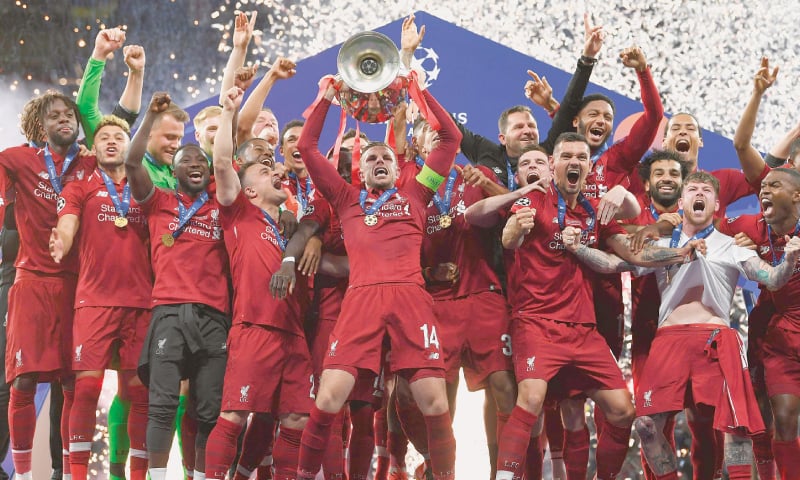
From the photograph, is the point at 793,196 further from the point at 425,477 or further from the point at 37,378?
the point at 37,378

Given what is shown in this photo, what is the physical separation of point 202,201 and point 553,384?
6.66 feet

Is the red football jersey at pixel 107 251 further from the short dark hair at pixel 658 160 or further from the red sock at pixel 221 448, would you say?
the short dark hair at pixel 658 160

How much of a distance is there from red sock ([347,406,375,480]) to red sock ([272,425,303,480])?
48cm

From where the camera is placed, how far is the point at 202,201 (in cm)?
494

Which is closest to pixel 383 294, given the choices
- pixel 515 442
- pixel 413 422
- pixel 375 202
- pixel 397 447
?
pixel 375 202

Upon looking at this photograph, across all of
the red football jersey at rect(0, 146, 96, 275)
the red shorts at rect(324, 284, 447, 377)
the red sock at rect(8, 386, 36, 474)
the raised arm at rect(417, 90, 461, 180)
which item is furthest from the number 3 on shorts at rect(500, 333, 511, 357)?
the red sock at rect(8, 386, 36, 474)

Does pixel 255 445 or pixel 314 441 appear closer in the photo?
pixel 314 441

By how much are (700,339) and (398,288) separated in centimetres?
147

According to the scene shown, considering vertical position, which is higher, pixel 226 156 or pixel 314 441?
pixel 226 156

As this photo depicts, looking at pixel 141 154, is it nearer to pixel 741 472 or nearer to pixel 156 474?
pixel 156 474

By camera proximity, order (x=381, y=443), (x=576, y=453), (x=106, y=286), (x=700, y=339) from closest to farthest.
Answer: (x=700, y=339) < (x=576, y=453) < (x=106, y=286) < (x=381, y=443)

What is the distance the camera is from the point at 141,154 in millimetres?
4777

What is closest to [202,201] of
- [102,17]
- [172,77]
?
[172,77]

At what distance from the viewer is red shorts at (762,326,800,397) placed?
4711 mm
